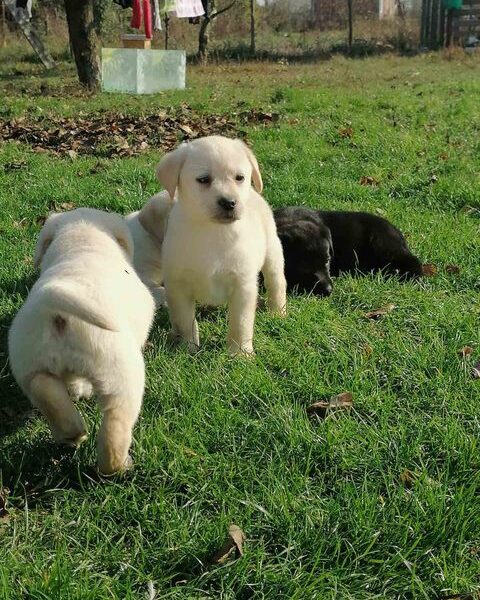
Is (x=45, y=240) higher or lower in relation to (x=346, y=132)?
lower

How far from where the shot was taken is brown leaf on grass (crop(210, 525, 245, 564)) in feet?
7.36

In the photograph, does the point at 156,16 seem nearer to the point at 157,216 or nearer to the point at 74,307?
the point at 157,216

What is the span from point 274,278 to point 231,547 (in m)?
2.22

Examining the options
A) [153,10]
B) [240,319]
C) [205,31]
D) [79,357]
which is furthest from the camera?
[205,31]

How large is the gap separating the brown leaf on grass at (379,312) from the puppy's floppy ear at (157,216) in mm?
1343

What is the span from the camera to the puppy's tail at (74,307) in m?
2.43

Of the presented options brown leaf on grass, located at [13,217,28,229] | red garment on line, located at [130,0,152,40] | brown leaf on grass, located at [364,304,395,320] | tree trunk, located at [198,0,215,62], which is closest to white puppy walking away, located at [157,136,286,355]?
brown leaf on grass, located at [364,304,395,320]

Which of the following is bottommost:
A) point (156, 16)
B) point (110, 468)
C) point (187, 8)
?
point (110, 468)

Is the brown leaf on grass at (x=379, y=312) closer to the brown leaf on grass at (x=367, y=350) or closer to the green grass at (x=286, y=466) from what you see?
the green grass at (x=286, y=466)

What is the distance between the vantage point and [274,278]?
4281 millimetres

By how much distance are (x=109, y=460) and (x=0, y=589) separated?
636 millimetres

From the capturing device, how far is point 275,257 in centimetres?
430

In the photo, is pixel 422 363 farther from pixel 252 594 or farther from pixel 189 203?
pixel 252 594

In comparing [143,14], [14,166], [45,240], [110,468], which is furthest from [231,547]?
[143,14]
